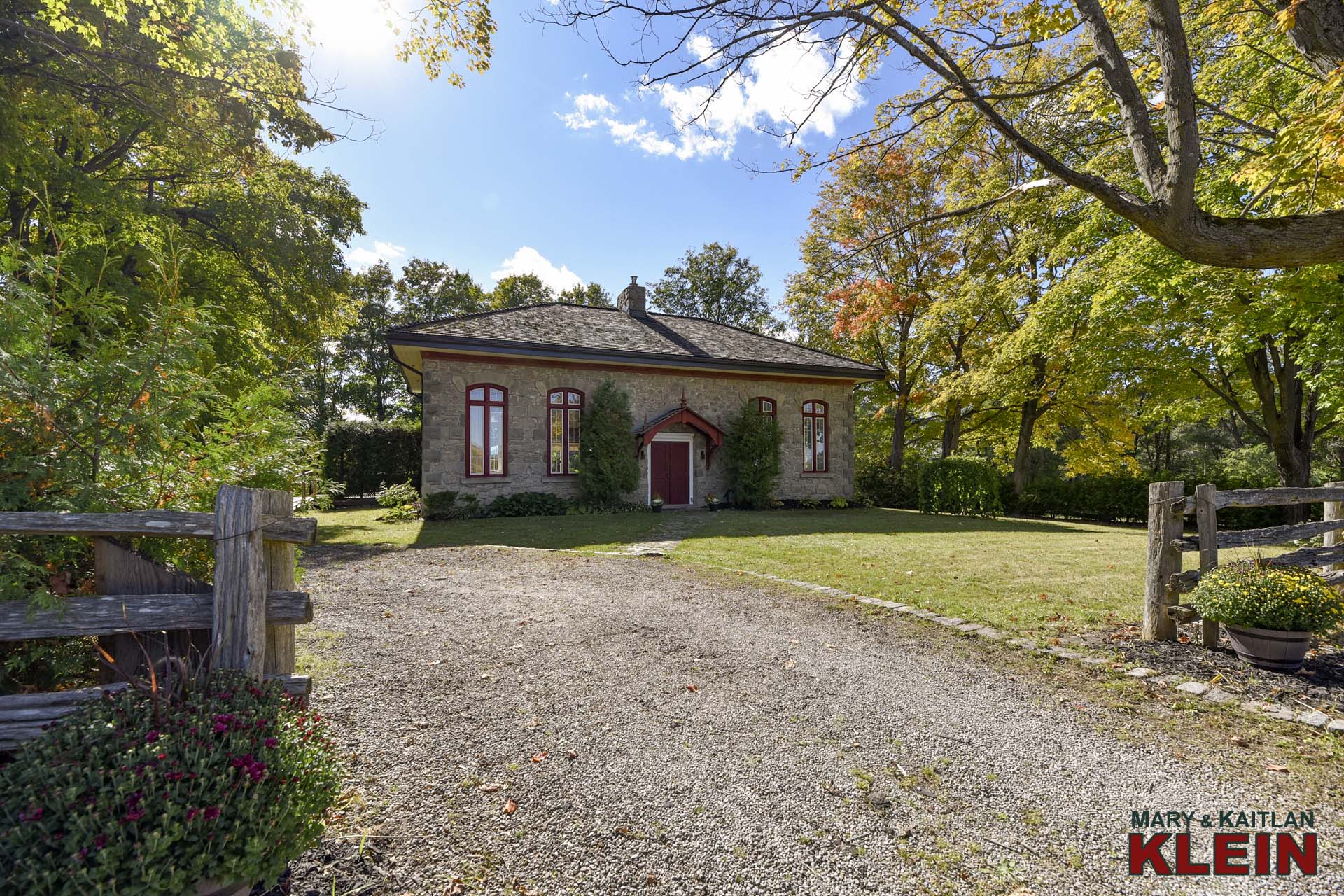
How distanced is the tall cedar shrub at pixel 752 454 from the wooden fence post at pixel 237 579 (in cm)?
1513

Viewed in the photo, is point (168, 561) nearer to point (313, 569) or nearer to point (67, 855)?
point (67, 855)

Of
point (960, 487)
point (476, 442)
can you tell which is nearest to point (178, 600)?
point (476, 442)

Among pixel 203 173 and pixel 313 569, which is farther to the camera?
pixel 203 173

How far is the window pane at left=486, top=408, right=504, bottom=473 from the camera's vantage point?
1464cm

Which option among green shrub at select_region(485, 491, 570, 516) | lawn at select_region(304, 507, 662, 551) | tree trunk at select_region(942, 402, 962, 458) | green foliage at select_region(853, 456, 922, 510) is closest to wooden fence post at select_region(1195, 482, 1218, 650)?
lawn at select_region(304, 507, 662, 551)

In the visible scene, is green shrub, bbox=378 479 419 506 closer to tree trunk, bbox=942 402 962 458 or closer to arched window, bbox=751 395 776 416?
arched window, bbox=751 395 776 416

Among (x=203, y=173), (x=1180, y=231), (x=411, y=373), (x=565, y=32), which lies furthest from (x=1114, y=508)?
(x=203, y=173)

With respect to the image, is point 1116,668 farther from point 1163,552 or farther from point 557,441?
point 557,441

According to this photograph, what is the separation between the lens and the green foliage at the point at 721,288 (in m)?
37.1

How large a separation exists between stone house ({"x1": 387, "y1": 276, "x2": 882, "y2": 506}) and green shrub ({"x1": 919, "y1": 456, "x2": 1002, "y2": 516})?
251 cm

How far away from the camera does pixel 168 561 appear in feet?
8.28

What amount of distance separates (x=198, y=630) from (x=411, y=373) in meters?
17.3

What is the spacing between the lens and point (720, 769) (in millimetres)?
2785

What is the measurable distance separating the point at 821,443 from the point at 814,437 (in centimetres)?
35
